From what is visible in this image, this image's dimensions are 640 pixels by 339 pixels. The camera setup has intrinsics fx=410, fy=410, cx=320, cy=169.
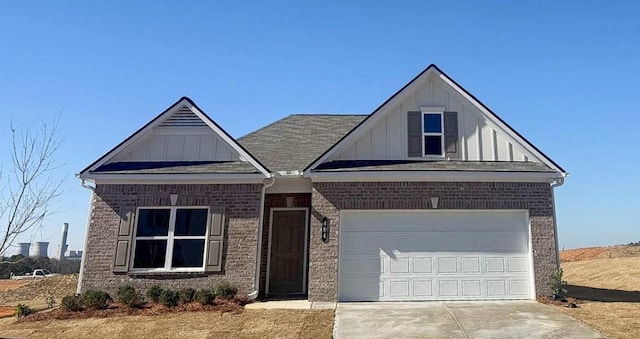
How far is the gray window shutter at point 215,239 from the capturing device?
1054 cm

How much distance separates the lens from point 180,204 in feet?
36.3

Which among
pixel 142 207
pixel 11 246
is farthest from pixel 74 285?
pixel 142 207

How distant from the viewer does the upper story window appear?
1145 centimetres

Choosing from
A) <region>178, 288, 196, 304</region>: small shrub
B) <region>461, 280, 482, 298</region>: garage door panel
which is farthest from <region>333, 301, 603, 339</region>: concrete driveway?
<region>178, 288, 196, 304</region>: small shrub

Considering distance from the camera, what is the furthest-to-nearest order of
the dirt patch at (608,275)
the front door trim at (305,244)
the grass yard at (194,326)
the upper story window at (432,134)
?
the dirt patch at (608,275), the front door trim at (305,244), the upper story window at (432,134), the grass yard at (194,326)

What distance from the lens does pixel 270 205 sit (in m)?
12.0

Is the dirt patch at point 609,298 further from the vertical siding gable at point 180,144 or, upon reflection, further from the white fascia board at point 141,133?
the white fascia board at point 141,133

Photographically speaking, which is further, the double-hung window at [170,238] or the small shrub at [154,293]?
the double-hung window at [170,238]

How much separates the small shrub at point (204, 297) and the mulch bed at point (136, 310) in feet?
0.33

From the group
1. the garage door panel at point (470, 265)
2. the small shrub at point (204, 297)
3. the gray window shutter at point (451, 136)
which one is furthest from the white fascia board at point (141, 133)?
the garage door panel at point (470, 265)

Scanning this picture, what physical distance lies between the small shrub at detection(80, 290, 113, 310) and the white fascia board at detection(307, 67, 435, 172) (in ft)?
20.3

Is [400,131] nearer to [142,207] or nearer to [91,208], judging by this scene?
[142,207]

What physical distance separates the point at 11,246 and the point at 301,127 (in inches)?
373

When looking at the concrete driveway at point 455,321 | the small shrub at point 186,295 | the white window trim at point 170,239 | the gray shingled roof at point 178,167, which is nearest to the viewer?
the concrete driveway at point 455,321
